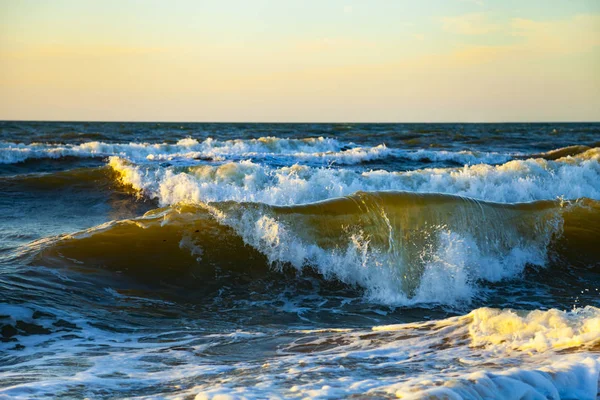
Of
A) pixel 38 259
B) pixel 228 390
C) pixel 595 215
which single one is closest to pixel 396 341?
pixel 228 390

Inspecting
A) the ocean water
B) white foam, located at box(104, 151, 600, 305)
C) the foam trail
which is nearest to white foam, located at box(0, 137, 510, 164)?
white foam, located at box(104, 151, 600, 305)

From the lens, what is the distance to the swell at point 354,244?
782cm

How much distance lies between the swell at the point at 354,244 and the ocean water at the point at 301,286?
30 mm

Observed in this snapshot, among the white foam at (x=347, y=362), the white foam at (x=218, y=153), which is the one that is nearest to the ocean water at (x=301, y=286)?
the white foam at (x=347, y=362)

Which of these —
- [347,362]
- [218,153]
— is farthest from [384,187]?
[218,153]

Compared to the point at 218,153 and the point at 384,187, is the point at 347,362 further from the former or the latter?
the point at 218,153

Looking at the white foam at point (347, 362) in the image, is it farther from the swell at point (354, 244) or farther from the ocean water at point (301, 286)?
the swell at point (354, 244)

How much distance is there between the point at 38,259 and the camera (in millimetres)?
7582

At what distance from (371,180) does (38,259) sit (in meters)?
8.78

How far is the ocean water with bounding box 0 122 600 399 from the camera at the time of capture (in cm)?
388

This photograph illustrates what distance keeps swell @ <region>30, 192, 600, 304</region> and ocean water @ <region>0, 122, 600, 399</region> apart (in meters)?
0.03

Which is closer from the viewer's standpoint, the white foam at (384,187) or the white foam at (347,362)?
the white foam at (347,362)

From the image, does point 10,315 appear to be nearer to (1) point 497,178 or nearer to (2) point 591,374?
(2) point 591,374

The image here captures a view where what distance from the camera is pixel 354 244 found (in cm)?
835
